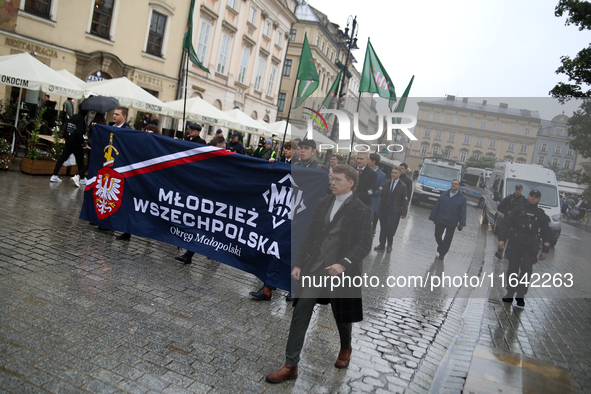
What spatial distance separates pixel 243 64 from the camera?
33.9 meters

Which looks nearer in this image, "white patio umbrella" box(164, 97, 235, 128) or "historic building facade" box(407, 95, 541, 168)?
"historic building facade" box(407, 95, 541, 168)

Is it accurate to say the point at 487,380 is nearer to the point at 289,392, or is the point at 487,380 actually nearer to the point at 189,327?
the point at 289,392

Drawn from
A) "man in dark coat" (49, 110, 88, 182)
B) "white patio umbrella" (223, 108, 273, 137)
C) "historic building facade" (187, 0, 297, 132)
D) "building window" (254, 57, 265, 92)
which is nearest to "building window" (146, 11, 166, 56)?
"historic building facade" (187, 0, 297, 132)

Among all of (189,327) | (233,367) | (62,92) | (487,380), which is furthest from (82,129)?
(487,380)

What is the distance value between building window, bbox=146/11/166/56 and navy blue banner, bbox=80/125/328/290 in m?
18.9

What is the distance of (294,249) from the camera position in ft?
18.4

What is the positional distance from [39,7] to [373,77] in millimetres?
14588

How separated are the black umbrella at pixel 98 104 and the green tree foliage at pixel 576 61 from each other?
32.2 feet

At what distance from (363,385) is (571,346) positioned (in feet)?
11.6

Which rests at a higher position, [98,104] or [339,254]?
[98,104]

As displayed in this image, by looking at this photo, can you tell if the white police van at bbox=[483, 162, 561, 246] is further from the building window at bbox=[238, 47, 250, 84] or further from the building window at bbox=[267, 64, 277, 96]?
the building window at bbox=[267, 64, 277, 96]

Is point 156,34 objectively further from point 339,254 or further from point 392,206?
point 339,254

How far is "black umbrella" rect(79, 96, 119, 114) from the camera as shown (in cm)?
1167

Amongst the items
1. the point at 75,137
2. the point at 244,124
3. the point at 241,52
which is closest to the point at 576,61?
the point at 75,137
